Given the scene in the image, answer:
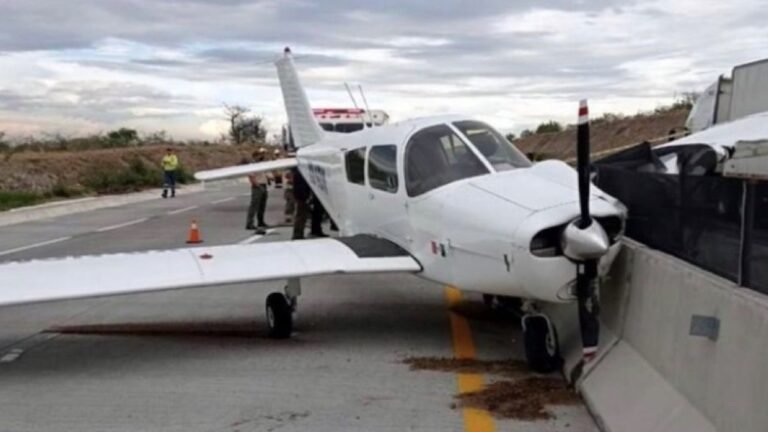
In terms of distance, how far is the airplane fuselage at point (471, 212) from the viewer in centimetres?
757

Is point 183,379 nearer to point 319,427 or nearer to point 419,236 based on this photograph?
point 319,427

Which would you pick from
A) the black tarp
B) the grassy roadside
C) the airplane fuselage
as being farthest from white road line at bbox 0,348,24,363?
the grassy roadside

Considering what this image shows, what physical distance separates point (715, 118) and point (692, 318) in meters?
14.2

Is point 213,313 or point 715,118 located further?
point 715,118

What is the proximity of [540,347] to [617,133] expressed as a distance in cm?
6182

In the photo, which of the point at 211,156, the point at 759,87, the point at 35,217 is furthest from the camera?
the point at 211,156

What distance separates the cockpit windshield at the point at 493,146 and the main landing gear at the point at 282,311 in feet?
7.10

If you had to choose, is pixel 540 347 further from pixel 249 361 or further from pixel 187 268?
pixel 187 268

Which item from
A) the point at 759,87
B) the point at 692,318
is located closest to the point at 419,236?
the point at 692,318

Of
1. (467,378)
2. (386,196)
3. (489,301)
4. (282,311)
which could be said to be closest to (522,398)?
(467,378)

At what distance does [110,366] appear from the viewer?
8523mm

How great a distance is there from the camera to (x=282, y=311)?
9.71 meters

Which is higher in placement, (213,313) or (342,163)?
(342,163)

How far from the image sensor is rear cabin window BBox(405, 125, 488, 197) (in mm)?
9229
